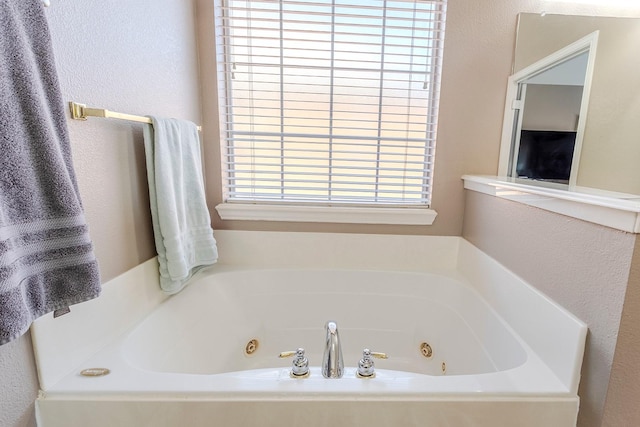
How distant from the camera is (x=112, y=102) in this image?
998mm

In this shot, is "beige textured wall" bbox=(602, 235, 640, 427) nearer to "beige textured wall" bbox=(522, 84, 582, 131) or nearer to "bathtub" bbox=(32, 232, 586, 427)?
"bathtub" bbox=(32, 232, 586, 427)

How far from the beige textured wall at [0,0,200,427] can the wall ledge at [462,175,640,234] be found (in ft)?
4.61

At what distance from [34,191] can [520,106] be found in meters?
1.91

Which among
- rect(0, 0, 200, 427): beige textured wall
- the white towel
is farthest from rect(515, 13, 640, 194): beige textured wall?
rect(0, 0, 200, 427): beige textured wall

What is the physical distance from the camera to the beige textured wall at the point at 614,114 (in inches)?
53.6

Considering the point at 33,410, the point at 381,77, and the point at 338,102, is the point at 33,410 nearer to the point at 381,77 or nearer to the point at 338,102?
the point at 338,102

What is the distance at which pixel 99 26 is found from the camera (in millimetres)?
942

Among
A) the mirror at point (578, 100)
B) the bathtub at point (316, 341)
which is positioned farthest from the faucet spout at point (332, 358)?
the mirror at point (578, 100)

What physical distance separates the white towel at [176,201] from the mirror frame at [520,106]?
1538 mm

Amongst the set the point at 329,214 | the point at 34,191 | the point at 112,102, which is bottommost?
the point at 329,214

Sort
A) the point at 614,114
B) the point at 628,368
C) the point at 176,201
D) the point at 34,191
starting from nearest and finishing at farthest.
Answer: the point at 34,191
the point at 628,368
the point at 176,201
the point at 614,114

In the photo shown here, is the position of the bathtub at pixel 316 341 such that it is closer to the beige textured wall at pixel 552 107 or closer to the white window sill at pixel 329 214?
the white window sill at pixel 329 214

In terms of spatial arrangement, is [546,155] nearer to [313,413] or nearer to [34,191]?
[313,413]

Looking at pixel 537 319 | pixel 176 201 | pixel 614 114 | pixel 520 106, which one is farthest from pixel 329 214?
pixel 614 114
